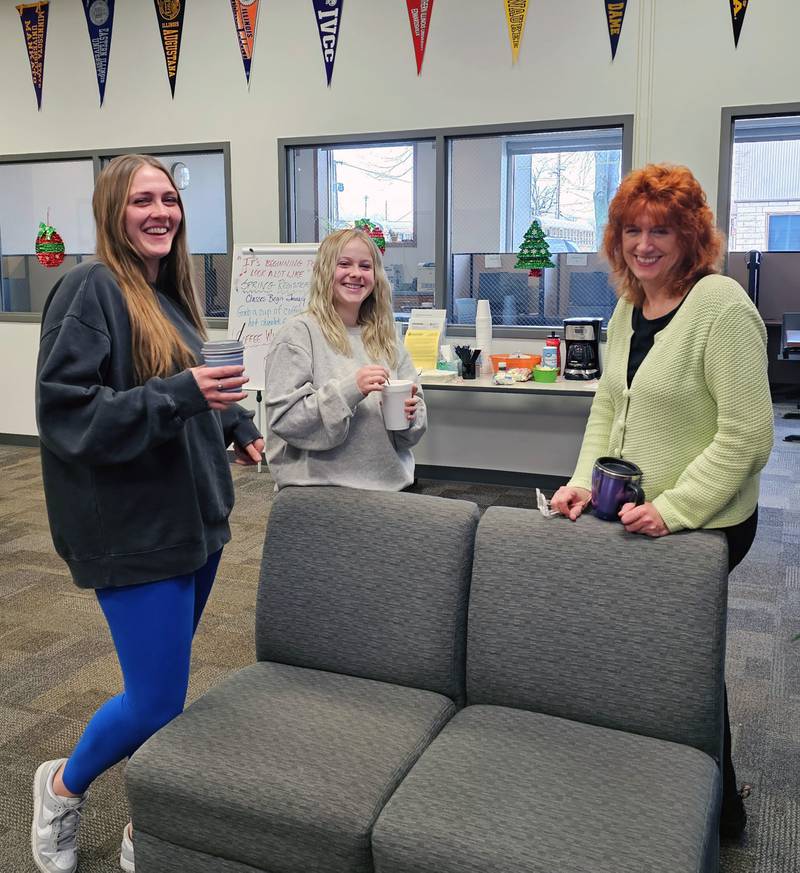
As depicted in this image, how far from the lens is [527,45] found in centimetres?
450

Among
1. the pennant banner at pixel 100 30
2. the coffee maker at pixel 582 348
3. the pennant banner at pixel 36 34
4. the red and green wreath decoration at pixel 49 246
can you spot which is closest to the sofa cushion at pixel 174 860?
the coffee maker at pixel 582 348

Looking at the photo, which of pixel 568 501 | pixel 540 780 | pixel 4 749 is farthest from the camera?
pixel 4 749

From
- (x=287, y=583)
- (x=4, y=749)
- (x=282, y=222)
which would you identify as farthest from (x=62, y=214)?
(x=287, y=583)

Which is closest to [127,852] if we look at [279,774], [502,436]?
[279,774]

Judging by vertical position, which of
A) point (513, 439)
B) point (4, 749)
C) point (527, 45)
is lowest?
point (4, 749)

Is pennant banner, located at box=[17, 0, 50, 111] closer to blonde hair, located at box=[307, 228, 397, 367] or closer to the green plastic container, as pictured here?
the green plastic container

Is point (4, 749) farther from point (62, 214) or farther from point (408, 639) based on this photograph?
point (62, 214)

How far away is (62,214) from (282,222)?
180 centimetres

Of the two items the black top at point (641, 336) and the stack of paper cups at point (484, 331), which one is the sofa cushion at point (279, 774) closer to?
the black top at point (641, 336)

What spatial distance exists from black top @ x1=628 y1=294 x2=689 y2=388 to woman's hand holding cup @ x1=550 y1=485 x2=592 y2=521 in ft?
0.76

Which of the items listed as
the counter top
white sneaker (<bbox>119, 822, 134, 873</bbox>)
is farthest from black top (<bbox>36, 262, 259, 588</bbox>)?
the counter top

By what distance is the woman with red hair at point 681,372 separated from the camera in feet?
4.80

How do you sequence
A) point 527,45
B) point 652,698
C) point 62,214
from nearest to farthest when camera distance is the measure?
point 652,698 < point 527,45 < point 62,214

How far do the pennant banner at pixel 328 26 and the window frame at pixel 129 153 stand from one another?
2.66ft
